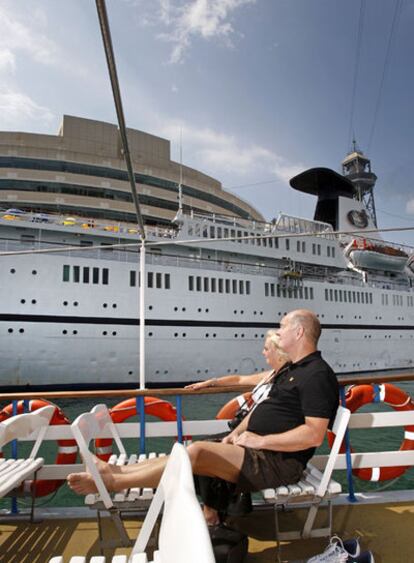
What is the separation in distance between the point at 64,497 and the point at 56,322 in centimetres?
846

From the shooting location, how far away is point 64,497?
424cm

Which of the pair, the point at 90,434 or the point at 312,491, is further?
the point at 90,434

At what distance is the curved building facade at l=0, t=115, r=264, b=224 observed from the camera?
24.3 meters

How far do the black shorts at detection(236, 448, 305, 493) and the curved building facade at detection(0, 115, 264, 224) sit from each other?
23814 mm

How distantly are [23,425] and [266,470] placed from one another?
1.27 m

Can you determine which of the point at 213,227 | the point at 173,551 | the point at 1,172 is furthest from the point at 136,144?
the point at 173,551

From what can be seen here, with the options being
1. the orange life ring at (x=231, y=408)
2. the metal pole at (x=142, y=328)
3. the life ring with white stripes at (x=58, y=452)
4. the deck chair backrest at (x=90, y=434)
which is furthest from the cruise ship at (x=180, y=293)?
the deck chair backrest at (x=90, y=434)

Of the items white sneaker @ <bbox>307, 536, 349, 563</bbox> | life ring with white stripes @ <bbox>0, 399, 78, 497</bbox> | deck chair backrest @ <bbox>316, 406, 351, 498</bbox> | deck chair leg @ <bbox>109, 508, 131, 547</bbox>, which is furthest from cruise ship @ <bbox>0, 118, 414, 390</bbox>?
white sneaker @ <bbox>307, 536, 349, 563</bbox>

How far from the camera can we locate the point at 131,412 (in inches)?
112

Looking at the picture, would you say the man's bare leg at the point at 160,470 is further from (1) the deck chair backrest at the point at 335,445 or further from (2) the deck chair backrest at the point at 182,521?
(2) the deck chair backrest at the point at 182,521

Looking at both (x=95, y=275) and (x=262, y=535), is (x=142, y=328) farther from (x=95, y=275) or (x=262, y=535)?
(x=95, y=275)

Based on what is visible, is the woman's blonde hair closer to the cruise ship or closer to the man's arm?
the man's arm

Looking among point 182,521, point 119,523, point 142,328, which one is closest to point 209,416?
point 142,328

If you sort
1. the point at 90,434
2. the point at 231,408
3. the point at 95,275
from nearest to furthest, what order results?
the point at 90,434
the point at 231,408
the point at 95,275
